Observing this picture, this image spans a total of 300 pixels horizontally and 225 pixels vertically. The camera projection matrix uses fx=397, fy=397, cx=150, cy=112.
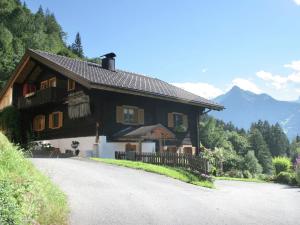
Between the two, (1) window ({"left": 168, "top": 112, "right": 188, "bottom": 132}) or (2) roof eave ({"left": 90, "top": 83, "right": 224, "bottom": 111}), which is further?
(1) window ({"left": 168, "top": 112, "right": 188, "bottom": 132})

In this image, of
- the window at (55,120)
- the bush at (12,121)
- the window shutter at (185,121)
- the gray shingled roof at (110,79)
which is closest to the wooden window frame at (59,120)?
the window at (55,120)

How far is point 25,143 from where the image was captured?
32719 millimetres

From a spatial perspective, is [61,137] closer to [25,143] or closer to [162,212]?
[25,143]

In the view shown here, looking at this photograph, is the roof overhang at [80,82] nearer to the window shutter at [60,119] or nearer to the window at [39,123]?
the window shutter at [60,119]

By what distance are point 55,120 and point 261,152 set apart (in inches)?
3470

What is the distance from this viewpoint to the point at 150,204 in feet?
34.9

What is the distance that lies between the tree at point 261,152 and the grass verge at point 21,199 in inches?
4054

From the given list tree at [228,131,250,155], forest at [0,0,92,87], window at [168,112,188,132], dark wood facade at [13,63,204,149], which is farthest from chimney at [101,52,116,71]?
tree at [228,131,250,155]

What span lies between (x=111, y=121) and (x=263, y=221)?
56.1ft

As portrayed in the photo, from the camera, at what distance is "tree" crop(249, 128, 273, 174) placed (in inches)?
4225

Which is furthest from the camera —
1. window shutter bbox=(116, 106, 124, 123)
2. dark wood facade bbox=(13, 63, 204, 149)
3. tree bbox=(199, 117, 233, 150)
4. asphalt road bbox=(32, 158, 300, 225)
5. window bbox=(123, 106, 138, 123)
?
tree bbox=(199, 117, 233, 150)

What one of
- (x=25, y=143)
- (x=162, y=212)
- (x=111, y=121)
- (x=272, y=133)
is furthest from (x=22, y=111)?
(x=272, y=133)

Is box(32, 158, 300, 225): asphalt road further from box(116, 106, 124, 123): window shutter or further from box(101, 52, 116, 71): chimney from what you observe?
box(101, 52, 116, 71): chimney

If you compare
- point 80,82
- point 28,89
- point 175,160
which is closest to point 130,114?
point 80,82
